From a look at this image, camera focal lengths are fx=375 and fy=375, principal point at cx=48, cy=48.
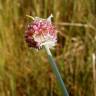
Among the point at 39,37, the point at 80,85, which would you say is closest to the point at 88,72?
the point at 80,85

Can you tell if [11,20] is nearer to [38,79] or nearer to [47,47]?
[38,79]

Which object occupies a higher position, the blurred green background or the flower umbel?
the flower umbel

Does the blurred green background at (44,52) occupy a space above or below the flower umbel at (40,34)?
below

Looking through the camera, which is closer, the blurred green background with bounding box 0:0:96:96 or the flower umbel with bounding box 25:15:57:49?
the flower umbel with bounding box 25:15:57:49

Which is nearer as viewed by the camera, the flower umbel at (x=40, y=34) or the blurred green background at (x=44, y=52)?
the flower umbel at (x=40, y=34)
